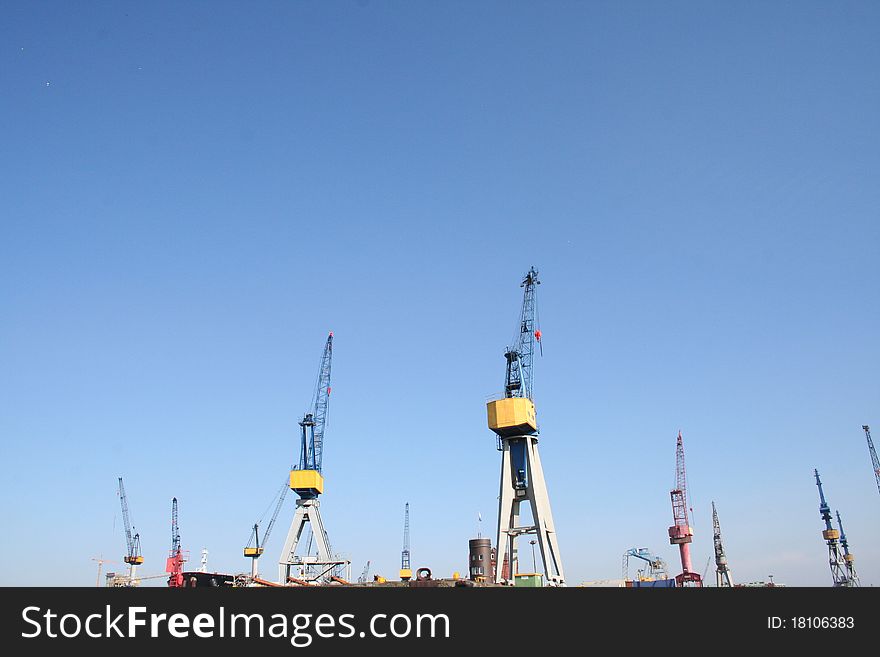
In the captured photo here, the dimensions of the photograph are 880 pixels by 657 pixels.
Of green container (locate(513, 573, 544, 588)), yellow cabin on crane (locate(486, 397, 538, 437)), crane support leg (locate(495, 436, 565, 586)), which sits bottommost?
green container (locate(513, 573, 544, 588))

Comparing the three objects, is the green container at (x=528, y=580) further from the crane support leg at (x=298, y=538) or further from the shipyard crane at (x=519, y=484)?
the crane support leg at (x=298, y=538)

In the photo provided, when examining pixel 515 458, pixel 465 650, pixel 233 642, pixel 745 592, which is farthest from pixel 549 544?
pixel 233 642

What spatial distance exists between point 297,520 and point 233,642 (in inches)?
4096

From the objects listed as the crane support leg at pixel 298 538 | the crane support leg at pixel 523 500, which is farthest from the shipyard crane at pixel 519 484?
the crane support leg at pixel 298 538

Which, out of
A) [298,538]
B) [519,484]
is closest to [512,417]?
[519,484]

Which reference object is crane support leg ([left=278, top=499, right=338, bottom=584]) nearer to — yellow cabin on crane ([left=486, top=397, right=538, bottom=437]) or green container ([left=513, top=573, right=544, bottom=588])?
yellow cabin on crane ([left=486, top=397, right=538, bottom=437])

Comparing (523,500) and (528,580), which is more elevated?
(523,500)

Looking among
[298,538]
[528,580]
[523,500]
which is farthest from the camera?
[298,538]

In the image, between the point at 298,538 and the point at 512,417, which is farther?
the point at 298,538

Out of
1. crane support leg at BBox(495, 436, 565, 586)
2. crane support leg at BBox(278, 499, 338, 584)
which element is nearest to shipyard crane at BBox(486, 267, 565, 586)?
crane support leg at BBox(495, 436, 565, 586)

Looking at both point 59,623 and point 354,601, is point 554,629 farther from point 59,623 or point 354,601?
point 59,623

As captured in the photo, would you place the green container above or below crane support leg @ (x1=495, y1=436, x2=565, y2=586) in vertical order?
below

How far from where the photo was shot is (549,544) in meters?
86.6

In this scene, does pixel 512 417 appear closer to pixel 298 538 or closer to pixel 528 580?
pixel 528 580
